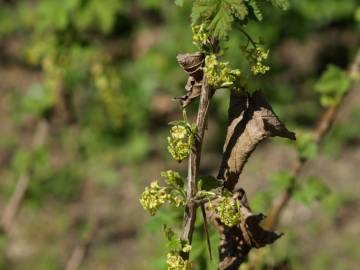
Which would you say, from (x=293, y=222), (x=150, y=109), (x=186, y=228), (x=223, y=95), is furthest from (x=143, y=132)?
(x=186, y=228)

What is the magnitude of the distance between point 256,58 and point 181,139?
1.07 ft

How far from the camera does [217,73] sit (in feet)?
7.27

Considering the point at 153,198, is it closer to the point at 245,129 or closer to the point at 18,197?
the point at 245,129

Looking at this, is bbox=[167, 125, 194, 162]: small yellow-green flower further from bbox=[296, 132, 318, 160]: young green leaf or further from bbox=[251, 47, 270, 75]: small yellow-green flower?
bbox=[296, 132, 318, 160]: young green leaf

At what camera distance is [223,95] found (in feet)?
20.8

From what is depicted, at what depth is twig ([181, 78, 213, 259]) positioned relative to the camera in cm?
228

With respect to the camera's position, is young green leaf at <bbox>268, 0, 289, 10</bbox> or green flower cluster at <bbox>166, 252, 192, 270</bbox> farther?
green flower cluster at <bbox>166, 252, 192, 270</bbox>

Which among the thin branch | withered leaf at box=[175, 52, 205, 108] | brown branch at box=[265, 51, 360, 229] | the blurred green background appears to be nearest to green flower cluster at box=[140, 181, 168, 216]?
withered leaf at box=[175, 52, 205, 108]

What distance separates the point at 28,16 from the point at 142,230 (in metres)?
2.92

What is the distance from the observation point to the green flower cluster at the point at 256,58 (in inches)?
89.6

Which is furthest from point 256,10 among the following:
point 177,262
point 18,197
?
point 18,197

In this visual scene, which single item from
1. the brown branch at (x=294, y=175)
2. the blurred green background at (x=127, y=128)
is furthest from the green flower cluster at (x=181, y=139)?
the blurred green background at (x=127, y=128)

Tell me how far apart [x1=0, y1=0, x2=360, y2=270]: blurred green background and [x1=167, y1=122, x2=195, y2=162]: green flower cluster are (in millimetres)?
2199

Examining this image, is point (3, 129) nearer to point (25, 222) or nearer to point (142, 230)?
point (25, 222)
